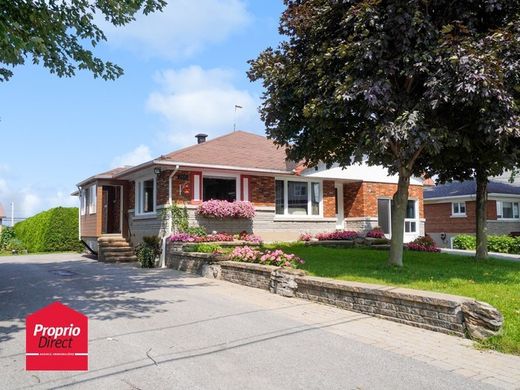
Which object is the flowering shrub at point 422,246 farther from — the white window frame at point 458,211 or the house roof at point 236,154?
the white window frame at point 458,211

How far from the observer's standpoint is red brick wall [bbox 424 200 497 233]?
95.5 feet

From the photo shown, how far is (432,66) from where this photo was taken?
356 inches

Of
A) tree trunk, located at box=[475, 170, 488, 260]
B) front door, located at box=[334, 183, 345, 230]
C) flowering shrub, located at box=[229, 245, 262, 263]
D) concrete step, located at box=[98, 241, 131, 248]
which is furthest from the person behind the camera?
front door, located at box=[334, 183, 345, 230]

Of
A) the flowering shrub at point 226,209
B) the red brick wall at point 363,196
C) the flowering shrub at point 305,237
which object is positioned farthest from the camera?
the red brick wall at point 363,196

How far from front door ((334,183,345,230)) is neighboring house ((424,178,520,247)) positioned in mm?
9870

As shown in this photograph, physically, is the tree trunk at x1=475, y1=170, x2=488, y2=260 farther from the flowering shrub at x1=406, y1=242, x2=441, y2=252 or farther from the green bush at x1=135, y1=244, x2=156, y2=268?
the green bush at x1=135, y1=244, x2=156, y2=268

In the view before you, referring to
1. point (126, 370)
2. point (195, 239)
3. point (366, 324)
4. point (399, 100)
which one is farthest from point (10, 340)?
point (195, 239)

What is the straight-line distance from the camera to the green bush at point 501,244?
22.8m

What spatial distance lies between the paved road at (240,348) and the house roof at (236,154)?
26.6ft

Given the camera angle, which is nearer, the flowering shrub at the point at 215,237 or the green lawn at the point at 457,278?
the green lawn at the point at 457,278

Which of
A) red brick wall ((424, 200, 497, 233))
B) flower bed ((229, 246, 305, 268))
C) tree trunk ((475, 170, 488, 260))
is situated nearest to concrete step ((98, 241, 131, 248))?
flower bed ((229, 246, 305, 268))

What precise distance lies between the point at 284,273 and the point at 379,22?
5.40 metres

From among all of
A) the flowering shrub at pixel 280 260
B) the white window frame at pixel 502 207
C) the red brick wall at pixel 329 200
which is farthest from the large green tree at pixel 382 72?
the white window frame at pixel 502 207

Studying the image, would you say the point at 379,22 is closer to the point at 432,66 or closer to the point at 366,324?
the point at 432,66
